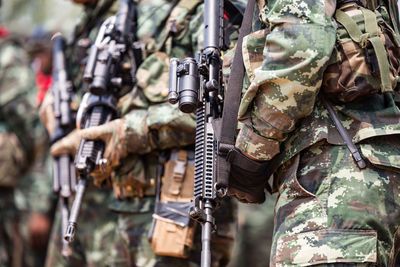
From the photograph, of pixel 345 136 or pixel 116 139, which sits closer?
pixel 345 136

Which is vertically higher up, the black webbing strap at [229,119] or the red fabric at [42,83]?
the red fabric at [42,83]

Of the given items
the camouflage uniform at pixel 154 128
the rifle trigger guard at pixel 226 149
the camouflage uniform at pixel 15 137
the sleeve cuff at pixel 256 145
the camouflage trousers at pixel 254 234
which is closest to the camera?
the sleeve cuff at pixel 256 145

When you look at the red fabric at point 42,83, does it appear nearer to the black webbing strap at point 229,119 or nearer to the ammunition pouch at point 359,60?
the black webbing strap at point 229,119

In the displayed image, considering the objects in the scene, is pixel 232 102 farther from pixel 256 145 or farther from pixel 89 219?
pixel 89 219

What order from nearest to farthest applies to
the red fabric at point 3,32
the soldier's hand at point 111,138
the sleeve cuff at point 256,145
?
the sleeve cuff at point 256,145, the soldier's hand at point 111,138, the red fabric at point 3,32

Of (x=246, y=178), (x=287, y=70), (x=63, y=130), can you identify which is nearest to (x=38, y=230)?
(x=63, y=130)

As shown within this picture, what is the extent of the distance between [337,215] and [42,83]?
383cm

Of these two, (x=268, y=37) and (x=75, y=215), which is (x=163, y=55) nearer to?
(x=75, y=215)

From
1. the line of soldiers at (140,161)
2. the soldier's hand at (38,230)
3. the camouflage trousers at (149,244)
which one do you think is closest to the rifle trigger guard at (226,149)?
the line of soldiers at (140,161)

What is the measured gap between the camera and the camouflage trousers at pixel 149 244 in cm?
342

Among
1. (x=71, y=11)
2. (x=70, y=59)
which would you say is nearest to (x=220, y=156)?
(x=70, y=59)

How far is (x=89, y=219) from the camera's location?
436 centimetres

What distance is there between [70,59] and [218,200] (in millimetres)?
2499

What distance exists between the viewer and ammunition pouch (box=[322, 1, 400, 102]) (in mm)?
2188
